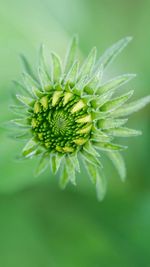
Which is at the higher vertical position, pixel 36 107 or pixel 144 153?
pixel 36 107

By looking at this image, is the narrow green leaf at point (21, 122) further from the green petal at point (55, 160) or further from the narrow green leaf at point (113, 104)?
the narrow green leaf at point (113, 104)

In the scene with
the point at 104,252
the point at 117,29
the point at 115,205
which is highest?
the point at 117,29

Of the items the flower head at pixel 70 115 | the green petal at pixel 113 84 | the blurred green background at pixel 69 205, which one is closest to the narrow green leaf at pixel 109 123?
the flower head at pixel 70 115

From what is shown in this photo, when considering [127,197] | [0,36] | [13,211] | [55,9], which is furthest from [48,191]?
[55,9]

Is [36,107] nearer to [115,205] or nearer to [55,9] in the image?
[115,205]

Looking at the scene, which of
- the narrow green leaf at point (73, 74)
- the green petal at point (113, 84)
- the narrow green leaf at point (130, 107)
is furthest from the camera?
the narrow green leaf at point (130, 107)

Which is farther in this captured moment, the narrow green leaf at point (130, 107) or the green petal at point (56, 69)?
the narrow green leaf at point (130, 107)
